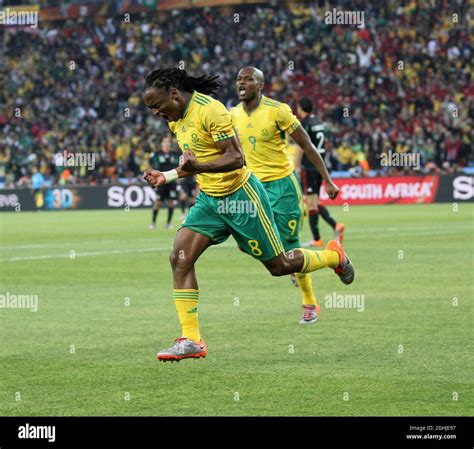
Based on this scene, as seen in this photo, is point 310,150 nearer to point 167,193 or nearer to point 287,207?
point 287,207

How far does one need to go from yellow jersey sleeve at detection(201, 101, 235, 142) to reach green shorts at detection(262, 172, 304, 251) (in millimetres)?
2683

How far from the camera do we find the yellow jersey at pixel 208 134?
28.2 ft

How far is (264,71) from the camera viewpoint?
47594 millimetres

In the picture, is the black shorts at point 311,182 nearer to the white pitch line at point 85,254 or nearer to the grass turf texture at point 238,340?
the grass turf texture at point 238,340

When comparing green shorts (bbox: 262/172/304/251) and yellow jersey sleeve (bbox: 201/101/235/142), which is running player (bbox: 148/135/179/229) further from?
yellow jersey sleeve (bbox: 201/101/235/142)

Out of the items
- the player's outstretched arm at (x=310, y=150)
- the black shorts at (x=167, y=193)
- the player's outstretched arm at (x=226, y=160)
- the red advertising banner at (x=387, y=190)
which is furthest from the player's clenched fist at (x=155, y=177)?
the red advertising banner at (x=387, y=190)

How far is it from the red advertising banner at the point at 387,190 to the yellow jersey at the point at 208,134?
28745 millimetres

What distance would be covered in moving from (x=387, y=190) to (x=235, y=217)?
99.7 ft

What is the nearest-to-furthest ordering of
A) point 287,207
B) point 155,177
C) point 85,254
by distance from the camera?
point 155,177 → point 287,207 → point 85,254

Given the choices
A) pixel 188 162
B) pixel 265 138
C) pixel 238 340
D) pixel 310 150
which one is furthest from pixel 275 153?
pixel 188 162

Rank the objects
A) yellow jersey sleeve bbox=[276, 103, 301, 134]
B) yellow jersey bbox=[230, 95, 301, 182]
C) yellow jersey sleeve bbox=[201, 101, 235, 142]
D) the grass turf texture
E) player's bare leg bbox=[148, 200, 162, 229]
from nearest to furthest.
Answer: the grass turf texture → yellow jersey sleeve bbox=[201, 101, 235, 142] → yellow jersey sleeve bbox=[276, 103, 301, 134] → yellow jersey bbox=[230, 95, 301, 182] → player's bare leg bbox=[148, 200, 162, 229]

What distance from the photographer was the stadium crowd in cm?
4184

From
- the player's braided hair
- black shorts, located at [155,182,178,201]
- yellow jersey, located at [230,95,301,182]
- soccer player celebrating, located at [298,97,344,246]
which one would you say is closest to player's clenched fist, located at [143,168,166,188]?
the player's braided hair
